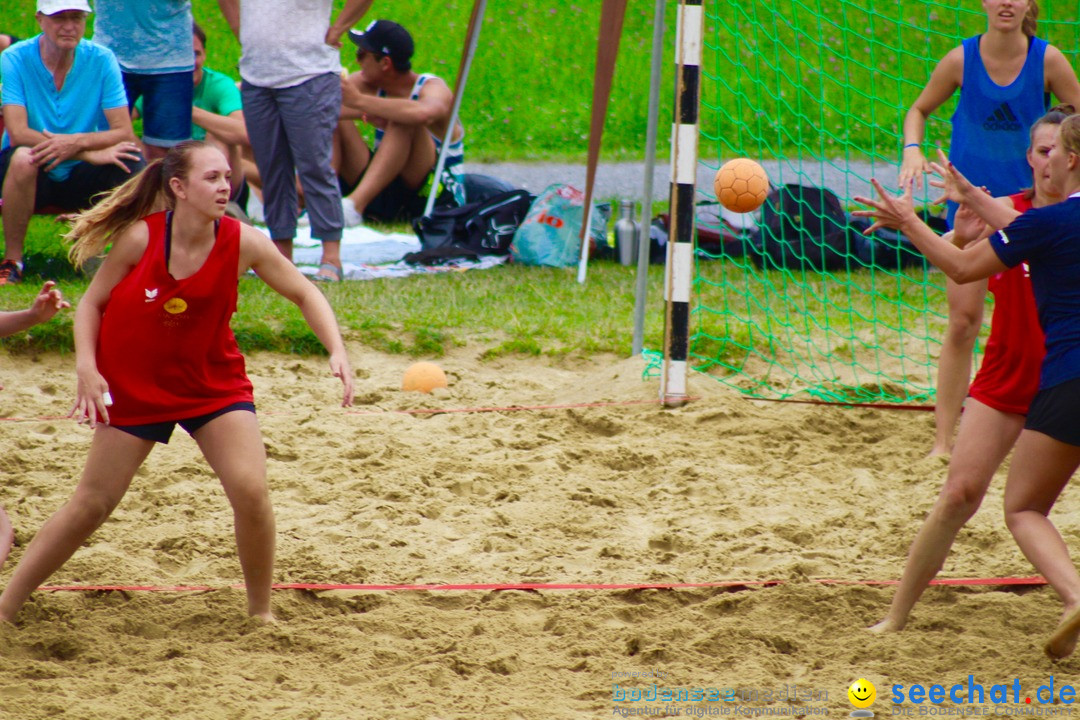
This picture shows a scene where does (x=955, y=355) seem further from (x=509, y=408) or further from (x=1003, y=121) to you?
(x=509, y=408)

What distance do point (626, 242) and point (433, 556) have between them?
5009 millimetres

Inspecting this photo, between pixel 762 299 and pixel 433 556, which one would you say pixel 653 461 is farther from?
pixel 762 299

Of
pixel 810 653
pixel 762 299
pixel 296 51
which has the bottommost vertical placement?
pixel 762 299

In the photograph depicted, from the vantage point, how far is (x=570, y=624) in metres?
3.51

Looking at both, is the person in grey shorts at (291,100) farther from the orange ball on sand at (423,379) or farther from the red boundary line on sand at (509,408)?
the red boundary line on sand at (509,408)

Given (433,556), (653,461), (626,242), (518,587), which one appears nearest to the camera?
(518,587)

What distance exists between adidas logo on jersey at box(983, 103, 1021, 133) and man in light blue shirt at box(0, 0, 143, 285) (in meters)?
4.88

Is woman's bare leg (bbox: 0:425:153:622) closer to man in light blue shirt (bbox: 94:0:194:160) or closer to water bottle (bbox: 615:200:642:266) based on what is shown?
man in light blue shirt (bbox: 94:0:194:160)

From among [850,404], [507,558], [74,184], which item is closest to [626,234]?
[850,404]

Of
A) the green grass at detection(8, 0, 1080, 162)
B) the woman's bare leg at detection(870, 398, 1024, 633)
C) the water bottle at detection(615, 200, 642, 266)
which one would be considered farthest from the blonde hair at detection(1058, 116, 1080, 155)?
the green grass at detection(8, 0, 1080, 162)

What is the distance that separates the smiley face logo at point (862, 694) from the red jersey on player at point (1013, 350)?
0.88 metres

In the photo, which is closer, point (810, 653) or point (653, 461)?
point (810, 653)

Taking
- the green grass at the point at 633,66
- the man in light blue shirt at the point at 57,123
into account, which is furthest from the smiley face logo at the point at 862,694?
the green grass at the point at 633,66

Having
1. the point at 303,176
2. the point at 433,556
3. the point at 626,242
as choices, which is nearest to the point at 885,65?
the point at 626,242
